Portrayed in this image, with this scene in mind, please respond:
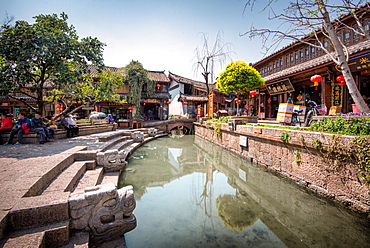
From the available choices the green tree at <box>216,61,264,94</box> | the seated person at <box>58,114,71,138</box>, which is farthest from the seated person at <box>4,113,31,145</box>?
the green tree at <box>216,61,264,94</box>

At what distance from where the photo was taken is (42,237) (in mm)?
1822

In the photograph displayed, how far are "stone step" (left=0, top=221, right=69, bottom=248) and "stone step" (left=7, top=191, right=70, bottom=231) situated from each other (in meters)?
0.06

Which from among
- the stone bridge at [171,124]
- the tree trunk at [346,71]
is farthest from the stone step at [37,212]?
the stone bridge at [171,124]

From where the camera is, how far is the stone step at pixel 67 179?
2.76 meters

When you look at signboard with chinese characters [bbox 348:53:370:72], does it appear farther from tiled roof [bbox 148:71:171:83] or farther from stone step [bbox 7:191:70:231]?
tiled roof [bbox 148:71:171:83]

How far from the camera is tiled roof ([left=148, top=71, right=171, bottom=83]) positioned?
2072 centimetres

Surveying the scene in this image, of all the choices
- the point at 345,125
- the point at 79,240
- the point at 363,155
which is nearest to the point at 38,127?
the point at 79,240

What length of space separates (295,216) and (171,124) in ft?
49.0

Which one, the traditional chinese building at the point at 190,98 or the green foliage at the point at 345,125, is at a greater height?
the traditional chinese building at the point at 190,98

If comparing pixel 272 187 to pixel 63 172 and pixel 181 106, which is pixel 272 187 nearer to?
pixel 63 172

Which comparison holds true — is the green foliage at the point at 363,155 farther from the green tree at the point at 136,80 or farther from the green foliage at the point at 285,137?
the green tree at the point at 136,80

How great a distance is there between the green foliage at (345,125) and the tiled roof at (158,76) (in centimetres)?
1760

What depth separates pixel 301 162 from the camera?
484 centimetres

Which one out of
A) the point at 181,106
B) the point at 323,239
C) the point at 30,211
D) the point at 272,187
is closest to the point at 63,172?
the point at 30,211
